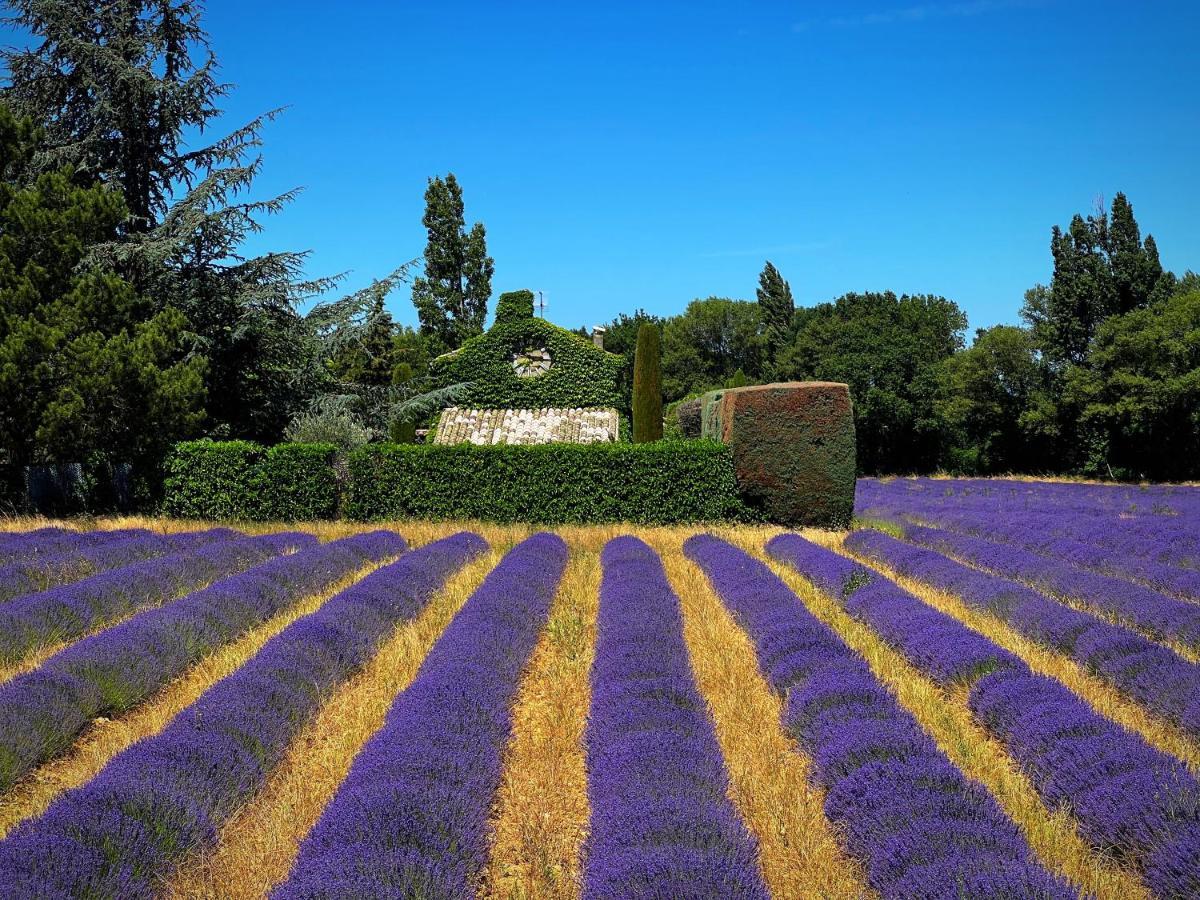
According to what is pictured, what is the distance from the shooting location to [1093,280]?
3253 cm

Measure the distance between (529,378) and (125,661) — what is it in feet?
60.4

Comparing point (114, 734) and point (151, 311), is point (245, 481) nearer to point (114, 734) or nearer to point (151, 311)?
point (151, 311)

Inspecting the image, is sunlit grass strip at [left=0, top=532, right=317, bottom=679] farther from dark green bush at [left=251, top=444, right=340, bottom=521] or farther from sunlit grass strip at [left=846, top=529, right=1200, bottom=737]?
sunlit grass strip at [left=846, top=529, right=1200, bottom=737]

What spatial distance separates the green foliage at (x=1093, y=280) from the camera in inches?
1283

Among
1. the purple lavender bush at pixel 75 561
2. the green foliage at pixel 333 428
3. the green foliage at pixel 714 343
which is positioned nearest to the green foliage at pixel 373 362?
the green foliage at pixel 333 428

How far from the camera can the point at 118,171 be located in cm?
1753

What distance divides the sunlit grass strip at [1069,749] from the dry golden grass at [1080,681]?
0.33m

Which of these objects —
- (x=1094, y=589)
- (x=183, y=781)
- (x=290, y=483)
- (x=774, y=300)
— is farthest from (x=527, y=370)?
(x=774, y=300)

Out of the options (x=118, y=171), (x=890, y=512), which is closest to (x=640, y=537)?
(x=890, y=512)

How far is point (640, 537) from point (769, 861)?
31.0ft

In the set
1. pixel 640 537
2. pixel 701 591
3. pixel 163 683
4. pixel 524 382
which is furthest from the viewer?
pixel 524 382

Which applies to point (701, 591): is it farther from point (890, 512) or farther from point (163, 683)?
point (890, 512)

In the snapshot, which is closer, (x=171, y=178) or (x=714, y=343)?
(x=171, y=178)

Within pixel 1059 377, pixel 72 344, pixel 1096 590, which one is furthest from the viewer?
pixel 1059 377
